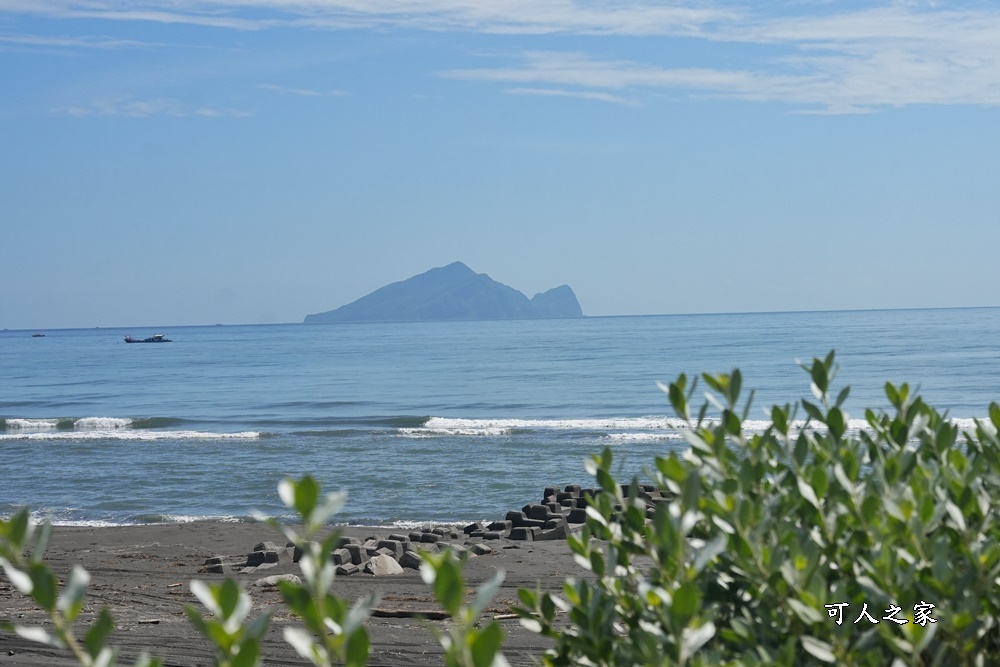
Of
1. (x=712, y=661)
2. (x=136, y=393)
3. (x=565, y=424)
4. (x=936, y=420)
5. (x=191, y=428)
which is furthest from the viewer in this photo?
(x=136, y=393)

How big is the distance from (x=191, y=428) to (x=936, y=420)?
28301 millimetres

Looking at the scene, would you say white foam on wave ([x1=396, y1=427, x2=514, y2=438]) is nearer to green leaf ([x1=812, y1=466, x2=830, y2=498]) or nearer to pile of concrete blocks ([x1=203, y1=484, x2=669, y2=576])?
pile of concrete blocks ([x1=203, y1=484, x2=669, y2=576])

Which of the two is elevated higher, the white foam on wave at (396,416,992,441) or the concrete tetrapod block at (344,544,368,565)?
the concrete tetrapod block at (344,544,368,565)

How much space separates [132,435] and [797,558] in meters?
26.4

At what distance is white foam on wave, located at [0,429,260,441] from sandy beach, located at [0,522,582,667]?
12.2 m

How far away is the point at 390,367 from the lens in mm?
55781

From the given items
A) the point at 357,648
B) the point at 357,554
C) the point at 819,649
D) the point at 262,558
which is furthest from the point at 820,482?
the point at 262,558

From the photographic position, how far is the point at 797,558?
172cm

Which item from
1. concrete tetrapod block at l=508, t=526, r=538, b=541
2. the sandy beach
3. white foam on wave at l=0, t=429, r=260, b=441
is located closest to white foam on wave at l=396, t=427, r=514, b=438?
white foam on wave at l=0, t=429, r=260, b=441

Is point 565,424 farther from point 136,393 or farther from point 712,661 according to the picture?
point 712,661

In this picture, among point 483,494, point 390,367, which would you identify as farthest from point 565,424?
point 390,367

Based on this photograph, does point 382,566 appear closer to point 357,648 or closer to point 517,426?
point 357,648

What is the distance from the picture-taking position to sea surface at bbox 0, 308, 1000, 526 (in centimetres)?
1605

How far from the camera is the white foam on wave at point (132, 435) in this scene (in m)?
25.3
